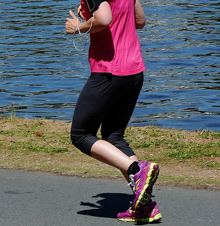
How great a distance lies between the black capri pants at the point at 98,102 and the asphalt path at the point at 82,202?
1.85ft

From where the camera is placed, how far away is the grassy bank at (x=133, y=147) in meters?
6.38

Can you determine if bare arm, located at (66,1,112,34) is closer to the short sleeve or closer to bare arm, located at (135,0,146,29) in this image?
the short sleeve

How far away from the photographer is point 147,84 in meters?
15.5

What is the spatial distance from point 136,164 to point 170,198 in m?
0.78

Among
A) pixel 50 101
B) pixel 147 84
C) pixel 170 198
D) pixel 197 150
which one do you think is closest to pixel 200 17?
pixel 147 84

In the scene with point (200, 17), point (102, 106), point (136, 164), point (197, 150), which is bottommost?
point (200, 17)

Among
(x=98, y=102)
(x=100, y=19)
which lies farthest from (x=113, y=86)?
(x=100, y=19)

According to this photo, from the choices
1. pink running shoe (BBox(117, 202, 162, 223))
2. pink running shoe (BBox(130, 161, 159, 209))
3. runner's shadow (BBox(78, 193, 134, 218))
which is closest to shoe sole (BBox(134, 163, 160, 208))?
pink running shoe (BBox(130, 161, 159, 209))

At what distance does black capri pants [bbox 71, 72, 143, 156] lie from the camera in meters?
4.94

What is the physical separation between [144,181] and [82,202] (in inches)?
35.5

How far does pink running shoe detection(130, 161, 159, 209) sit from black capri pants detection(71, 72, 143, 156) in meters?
0.42

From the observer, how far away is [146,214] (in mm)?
5074

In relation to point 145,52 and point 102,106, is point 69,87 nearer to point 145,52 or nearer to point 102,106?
point 145,52

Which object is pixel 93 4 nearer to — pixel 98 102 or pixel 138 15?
pixel 138 15
